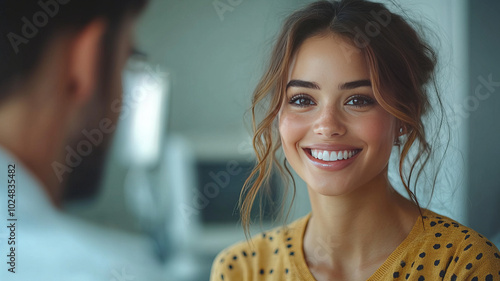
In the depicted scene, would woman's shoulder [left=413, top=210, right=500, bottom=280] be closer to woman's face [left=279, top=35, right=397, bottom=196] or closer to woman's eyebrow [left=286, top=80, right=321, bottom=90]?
woman's face [left=279, top=35, right=397, bottom=196]

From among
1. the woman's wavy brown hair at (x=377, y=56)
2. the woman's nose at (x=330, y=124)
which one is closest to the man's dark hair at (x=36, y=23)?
the woman's wavy brown hair at (x=377, y=56)

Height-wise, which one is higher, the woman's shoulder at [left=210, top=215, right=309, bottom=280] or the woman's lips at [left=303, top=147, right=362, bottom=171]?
the woman's lips at [left=303, top=147, right=362, bottom=171]

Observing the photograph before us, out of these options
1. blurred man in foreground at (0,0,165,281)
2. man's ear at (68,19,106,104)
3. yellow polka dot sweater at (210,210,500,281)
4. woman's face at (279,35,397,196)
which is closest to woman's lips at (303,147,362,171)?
woman's face at (279,35,397,196)

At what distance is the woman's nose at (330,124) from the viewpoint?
0.78 meters

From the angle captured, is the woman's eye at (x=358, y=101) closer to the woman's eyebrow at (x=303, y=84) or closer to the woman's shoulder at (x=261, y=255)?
the woman's eyebrow at (x=303, y=84)

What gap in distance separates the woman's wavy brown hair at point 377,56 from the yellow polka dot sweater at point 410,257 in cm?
8

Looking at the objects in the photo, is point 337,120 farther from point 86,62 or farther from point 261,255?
point 86,62

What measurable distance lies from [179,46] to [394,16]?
83 cm

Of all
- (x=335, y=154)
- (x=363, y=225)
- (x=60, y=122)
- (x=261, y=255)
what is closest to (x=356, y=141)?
(x=335, y=154)

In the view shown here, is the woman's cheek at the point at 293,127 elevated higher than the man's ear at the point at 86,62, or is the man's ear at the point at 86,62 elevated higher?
the man's ear at the point at 86,62

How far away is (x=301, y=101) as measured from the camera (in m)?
0.84

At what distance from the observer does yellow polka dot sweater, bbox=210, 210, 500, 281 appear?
76 centimetres

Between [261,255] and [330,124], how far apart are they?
1.00 feet

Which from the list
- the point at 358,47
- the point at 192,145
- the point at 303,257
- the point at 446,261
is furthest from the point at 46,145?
the point at 446,261
